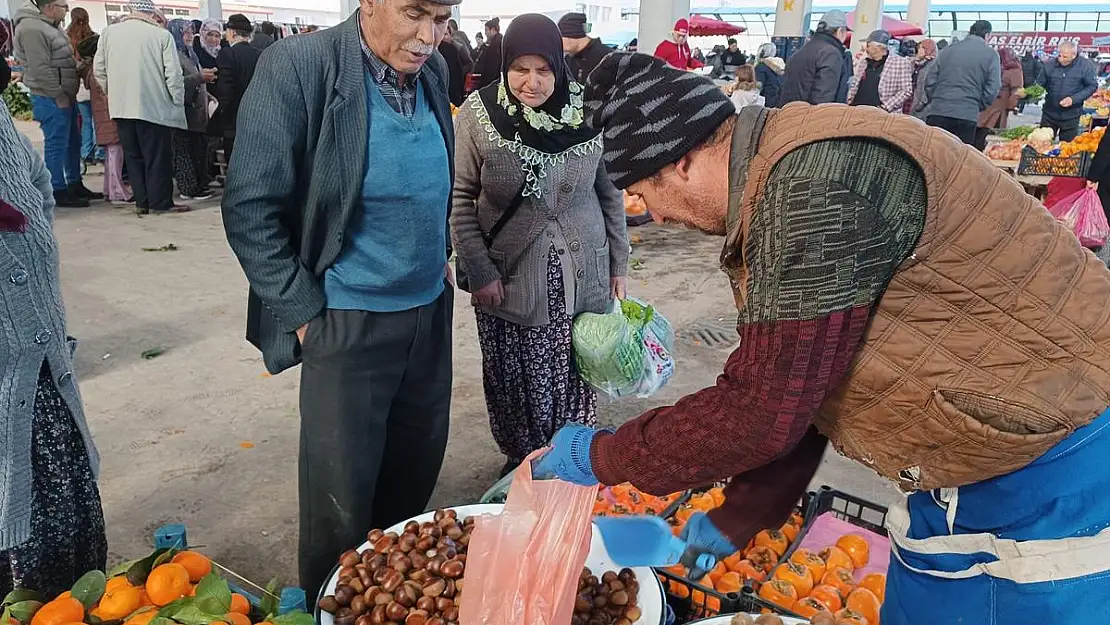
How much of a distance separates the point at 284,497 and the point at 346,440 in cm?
127

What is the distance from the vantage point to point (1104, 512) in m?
1.20

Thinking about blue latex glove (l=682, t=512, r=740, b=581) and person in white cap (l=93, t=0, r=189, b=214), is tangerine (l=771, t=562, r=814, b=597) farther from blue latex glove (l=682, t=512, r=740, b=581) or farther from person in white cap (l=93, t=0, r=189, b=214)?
person in white cap (l=93, t=0, r=189, b=214)

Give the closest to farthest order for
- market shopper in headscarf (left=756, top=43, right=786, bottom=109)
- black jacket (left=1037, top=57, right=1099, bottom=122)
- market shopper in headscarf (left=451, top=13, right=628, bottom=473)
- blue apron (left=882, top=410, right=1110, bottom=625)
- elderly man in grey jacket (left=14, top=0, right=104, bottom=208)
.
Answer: blue apron (left=882, top=410, right=1110, bottom=625), market shopper in headscarf (left=451, top=13, right=628, bottom=473), elderly man in grey jacket (left=14, top=0, right=104, bottom=208), black jacket (left=1037, top=57, right=1099, bottom=122), market shopper in headscarf (left=756, top=43, right=786, bottom=109)

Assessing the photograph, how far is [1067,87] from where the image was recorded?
10.4m

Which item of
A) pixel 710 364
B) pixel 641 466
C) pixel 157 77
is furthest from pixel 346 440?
Answer: pixel 157 77

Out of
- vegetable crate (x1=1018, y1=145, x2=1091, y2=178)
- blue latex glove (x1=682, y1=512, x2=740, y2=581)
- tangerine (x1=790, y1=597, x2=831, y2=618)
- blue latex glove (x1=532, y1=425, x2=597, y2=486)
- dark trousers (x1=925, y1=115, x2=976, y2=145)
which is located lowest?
tangerine (x1=790, y1=597, x2=831, y2=618)

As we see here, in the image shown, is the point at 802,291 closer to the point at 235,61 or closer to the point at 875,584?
the point at 875,584

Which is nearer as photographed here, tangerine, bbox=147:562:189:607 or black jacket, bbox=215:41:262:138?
tangerine, bbox=147:562:189:607

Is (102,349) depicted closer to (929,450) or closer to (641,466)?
(641,466)

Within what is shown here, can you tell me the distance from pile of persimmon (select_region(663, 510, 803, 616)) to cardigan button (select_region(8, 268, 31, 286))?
1.57 m

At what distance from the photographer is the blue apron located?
1.19 meters

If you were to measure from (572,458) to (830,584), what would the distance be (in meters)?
1.08

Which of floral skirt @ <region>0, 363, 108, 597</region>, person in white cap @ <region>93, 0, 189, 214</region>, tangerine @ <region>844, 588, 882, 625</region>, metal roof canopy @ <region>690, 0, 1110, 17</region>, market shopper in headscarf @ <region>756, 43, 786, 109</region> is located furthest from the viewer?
metal roof canopy @ <region>690, 0, 1110, 17</region>

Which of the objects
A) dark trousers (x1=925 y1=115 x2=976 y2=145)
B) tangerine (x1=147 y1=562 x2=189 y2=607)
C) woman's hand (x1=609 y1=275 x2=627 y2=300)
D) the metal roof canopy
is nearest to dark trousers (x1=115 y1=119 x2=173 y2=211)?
woman's hand (x1=609 y1=275 x2=627 y2=300)
